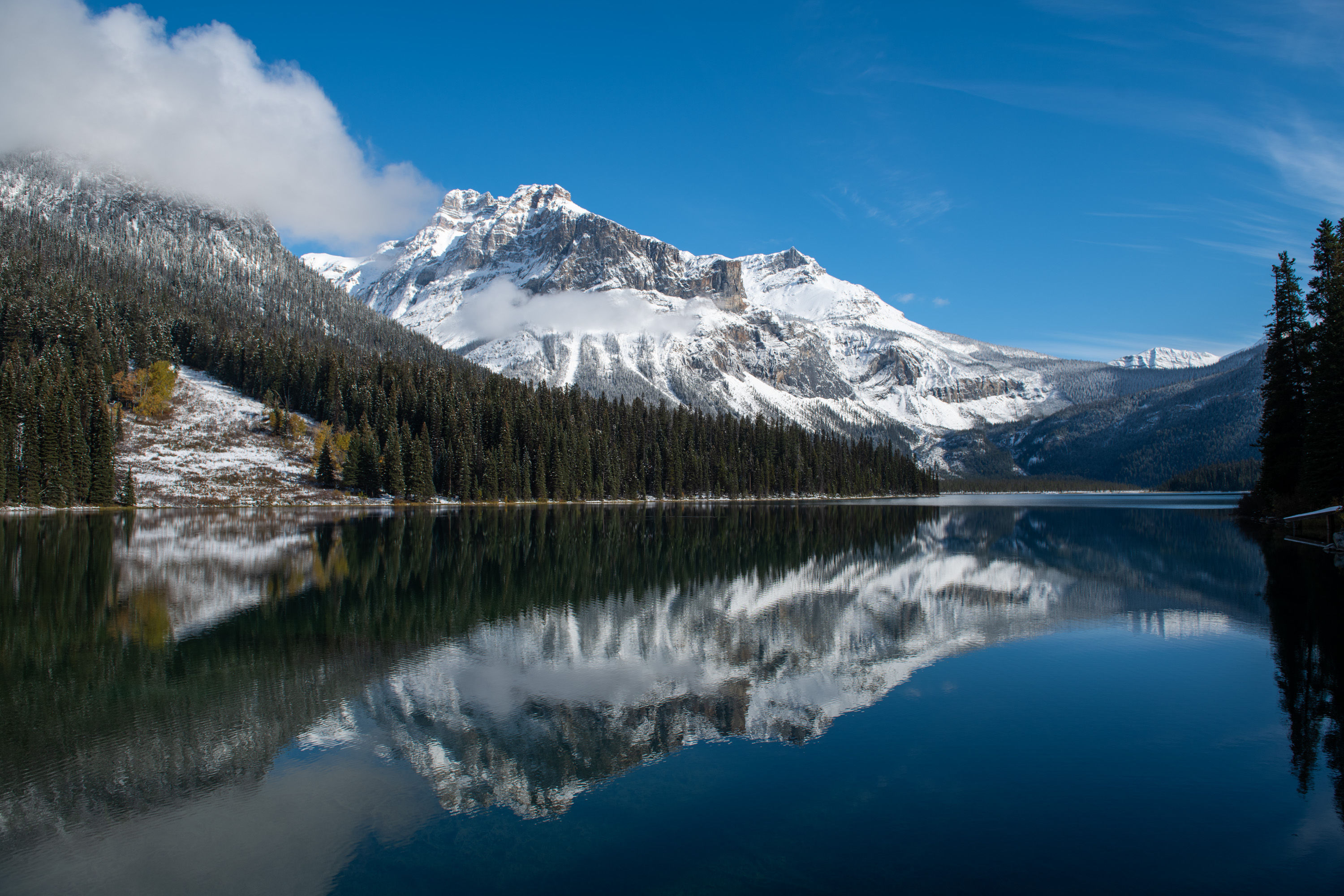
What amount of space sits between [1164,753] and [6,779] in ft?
62.5

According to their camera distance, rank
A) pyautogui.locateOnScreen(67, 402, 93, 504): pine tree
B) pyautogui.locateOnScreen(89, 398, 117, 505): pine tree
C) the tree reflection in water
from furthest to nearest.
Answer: pyautogui.locateOnScreen(89, 398, 117, 505): pine tree
pyautogui.locateOnScreen(67, 402, 93, 504): pine tree
the tree reflection in water

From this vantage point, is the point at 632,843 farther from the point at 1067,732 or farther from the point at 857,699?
the point at 1067,732

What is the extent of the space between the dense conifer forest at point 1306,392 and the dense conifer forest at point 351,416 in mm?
90008

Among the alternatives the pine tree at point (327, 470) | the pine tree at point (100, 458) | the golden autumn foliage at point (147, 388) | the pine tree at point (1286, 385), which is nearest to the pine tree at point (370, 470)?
the pine tree at point (327, 470)

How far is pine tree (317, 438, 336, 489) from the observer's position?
347 ft

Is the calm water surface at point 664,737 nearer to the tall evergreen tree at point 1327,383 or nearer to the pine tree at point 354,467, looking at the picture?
the tall evergreen tree at point 1327,383

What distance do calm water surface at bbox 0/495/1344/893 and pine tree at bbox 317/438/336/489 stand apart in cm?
7813

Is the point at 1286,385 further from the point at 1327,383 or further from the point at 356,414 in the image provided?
the point at 356,414

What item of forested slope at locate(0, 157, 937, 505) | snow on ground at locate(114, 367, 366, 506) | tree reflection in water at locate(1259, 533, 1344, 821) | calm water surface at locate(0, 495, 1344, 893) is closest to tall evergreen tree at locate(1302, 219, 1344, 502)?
tree reflection in water at locate(1259, 533, 1344, 821)

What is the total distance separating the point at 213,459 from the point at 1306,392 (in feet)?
398

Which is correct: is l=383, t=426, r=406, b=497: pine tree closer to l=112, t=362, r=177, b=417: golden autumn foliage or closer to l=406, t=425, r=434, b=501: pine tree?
l=406, t=425, r=434, b=501: pine tree

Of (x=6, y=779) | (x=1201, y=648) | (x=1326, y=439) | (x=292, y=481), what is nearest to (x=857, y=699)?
(x=1201, y=648)

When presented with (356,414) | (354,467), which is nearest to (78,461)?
(354,467)

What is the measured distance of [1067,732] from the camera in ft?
46.5
